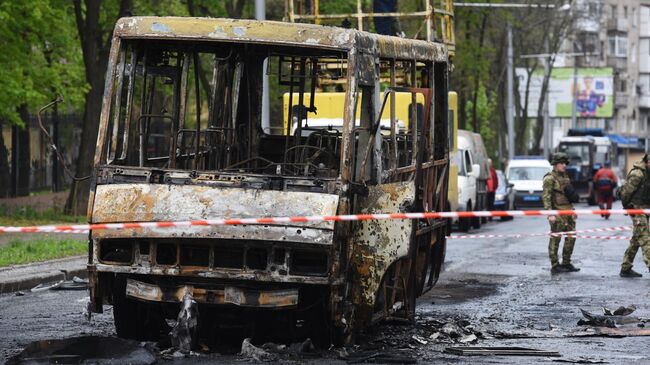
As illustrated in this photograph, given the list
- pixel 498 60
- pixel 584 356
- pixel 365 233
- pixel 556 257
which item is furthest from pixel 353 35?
pixel 498 60

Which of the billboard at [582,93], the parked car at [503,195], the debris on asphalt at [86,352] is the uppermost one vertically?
the billboard at [582,93]

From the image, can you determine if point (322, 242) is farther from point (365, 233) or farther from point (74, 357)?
point (74, 357)

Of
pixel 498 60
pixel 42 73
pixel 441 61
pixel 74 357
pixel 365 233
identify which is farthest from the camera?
pixel 498 60

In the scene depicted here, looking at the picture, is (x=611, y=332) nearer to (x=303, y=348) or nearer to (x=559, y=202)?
(x=303, y=348)

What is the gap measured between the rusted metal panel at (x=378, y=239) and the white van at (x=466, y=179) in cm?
2189

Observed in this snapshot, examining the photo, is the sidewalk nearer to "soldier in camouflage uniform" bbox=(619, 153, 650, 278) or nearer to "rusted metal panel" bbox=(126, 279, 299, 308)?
"rusted metal panel" bbox=(126, 279, 299, 308)

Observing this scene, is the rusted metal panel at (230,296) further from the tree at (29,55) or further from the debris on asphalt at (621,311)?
the tree at (29,55)

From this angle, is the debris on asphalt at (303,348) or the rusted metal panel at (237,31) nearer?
the debris on asphalt at (303,348)

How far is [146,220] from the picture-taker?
1028 cm

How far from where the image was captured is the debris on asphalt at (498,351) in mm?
10727

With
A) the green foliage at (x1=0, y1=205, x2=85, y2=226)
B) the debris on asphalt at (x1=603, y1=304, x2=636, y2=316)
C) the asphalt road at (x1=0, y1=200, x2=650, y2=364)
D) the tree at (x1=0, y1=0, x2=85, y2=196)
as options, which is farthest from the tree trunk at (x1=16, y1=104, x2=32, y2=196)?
the debris on asphalt at (x1=603, y1=304, x2=636, y2=316)

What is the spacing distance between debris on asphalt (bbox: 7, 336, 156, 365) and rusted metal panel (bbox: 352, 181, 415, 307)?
5.37 feet

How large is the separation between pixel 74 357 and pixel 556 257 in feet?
39.6

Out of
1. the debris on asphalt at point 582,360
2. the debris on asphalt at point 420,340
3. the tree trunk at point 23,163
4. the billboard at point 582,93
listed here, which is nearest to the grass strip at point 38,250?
the debris on asphalt at point 420,340
